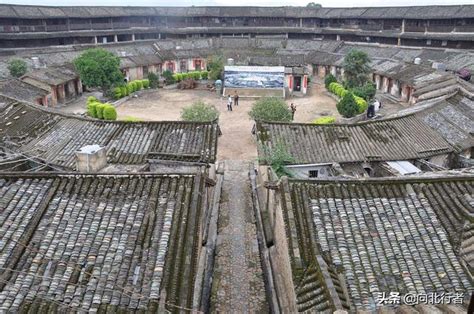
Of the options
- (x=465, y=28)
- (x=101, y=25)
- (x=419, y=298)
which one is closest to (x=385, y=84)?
(x=465, y=28)

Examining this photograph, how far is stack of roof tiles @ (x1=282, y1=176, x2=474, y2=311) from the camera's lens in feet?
34.3

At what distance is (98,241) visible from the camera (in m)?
11.3

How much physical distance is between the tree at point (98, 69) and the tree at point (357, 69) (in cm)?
2742

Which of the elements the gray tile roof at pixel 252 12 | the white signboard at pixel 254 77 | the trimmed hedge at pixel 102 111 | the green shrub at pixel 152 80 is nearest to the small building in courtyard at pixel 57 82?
the trimmed hedge at pixel 102 111

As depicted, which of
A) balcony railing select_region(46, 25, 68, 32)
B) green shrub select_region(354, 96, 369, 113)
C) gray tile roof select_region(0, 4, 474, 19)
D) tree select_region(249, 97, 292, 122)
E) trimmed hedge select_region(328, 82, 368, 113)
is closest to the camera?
tree select_region(249, 97, 292, 122)

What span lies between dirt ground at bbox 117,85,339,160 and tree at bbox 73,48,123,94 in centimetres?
336

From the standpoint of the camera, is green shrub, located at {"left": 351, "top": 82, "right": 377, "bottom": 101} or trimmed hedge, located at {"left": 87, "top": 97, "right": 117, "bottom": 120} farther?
green shrub, located at {"left": 351, "top": 82, "right": 377, "bottom": 101}

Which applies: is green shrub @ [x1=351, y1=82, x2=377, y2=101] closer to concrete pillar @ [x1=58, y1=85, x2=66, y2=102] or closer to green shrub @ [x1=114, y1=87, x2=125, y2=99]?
green shrub @ [x1=114, y1=87, x2=125, y2=99]

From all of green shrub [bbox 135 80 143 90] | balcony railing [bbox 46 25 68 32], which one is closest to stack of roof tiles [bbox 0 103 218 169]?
green shrub [bbox 135 80 143 90]

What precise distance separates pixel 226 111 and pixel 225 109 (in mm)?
942

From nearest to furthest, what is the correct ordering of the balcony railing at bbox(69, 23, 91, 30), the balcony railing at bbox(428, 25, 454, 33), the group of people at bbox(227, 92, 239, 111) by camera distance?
the group of people at bbox(227, 92, 239, 111), the balcony railing at bbox(428, 25, 454, 33), the balcony railing at bbox(69, 23, 91, 30)

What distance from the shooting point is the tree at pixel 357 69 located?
1963 inches

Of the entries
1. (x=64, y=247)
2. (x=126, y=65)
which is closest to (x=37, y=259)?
(x=64, y=247)

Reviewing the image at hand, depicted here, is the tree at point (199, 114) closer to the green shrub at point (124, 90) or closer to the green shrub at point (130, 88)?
the green shrub at point (124, 90)
